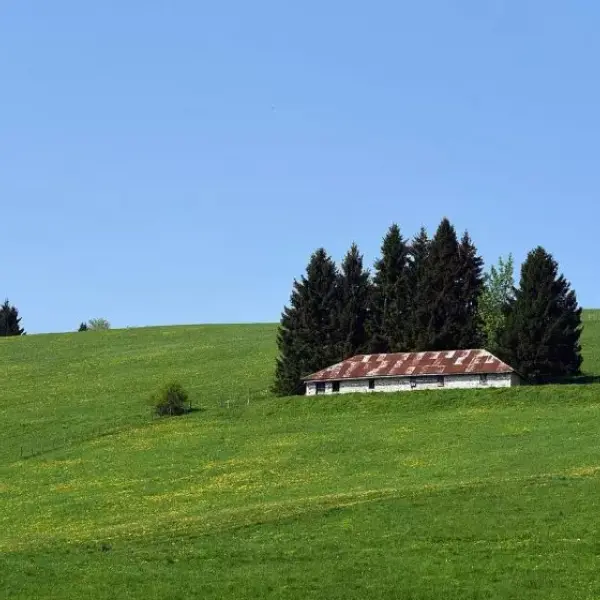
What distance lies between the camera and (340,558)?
37.8 m

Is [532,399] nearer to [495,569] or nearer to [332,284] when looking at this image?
[332,284]

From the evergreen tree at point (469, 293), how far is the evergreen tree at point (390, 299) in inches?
194

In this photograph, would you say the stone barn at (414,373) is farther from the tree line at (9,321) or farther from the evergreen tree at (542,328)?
the tree line at (9,321)

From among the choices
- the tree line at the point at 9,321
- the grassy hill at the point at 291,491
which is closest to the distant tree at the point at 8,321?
the tree line at the point at 9,321

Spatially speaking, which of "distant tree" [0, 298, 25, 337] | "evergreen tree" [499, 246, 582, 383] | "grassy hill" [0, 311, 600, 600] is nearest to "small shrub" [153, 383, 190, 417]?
"grassy hill" [0, 311, 600, 600]

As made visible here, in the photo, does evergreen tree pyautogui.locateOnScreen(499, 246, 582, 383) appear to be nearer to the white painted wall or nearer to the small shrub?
the white painted wall

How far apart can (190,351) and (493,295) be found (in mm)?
34688

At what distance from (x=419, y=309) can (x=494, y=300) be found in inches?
474

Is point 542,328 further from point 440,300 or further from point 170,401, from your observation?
point 170,401

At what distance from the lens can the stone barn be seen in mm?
86250

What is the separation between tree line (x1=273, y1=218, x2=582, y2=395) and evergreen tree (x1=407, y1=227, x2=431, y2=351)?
90mm

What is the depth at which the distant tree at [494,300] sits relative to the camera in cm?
10181

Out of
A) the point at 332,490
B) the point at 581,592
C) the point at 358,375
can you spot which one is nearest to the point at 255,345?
the point at 358,375

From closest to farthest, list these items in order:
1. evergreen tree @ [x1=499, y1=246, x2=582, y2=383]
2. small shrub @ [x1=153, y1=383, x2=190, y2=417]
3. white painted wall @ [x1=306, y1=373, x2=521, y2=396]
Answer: white painted wall @ [x1=306, y1=373, x2=521, y2=396] < small shrub @ [x1=153, y1=383, x2=190, y2=417] < evergreen tree @ [x1=499, y1=246, x2=582, y2=383]
